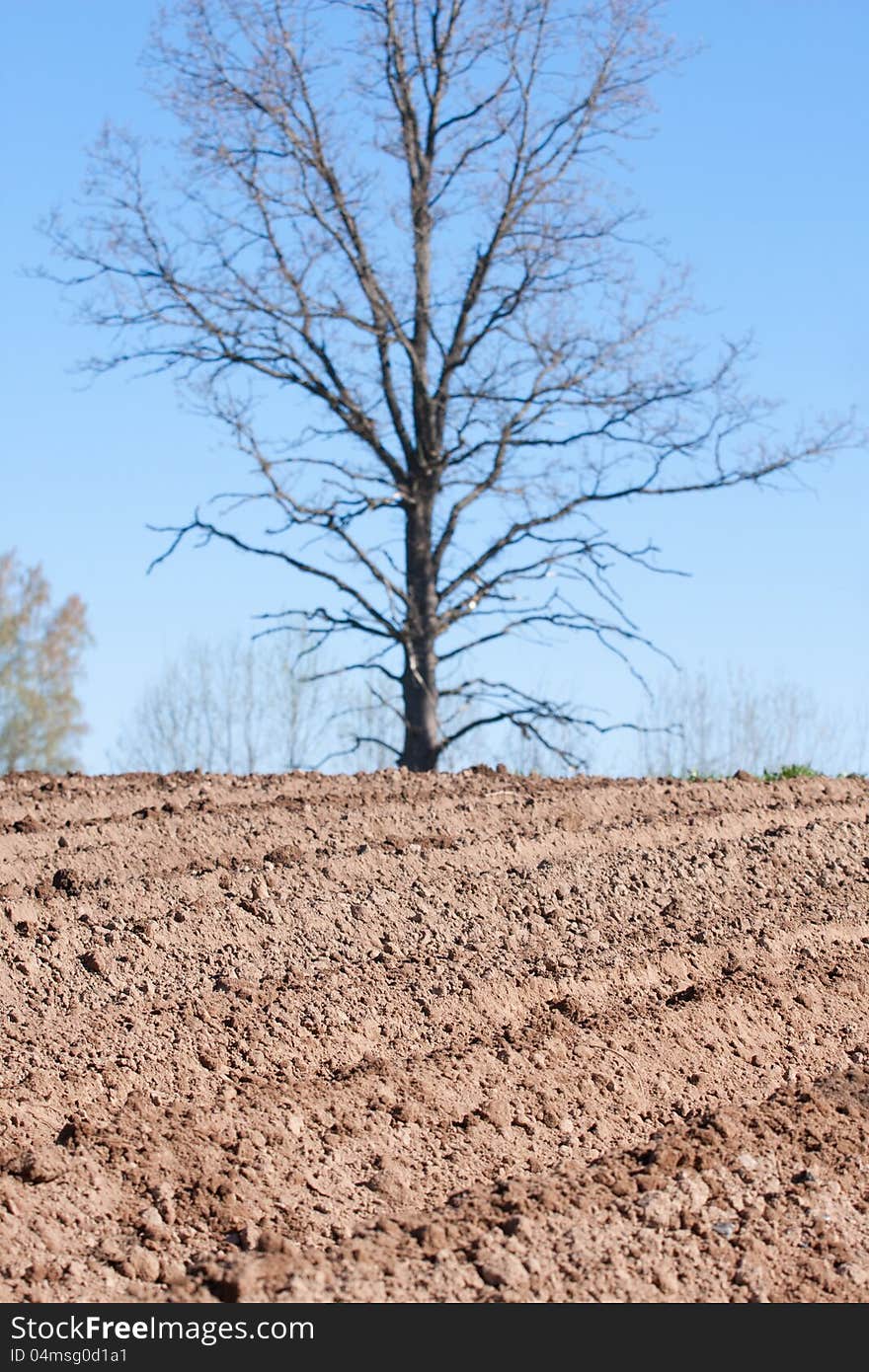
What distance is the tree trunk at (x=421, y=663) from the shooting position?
1143 cm

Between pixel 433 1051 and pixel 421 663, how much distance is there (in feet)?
21.8

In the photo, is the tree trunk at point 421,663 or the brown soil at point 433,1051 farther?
the tree trunk at point 421,663

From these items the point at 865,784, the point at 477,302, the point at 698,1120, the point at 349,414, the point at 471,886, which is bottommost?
the point at 698,1120

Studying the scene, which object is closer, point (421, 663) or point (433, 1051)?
point (433, 1051)

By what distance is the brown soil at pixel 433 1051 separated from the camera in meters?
3.93

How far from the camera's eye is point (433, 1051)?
5.02 m

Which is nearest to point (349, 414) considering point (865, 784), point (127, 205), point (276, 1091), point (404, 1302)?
point (127, 205)

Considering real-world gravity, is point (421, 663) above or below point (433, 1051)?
above

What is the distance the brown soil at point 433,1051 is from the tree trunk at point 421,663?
3.94m

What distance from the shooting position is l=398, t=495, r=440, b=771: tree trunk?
37.5ft

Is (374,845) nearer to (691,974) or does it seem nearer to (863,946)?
(691,974)

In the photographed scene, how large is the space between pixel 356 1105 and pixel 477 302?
28.1 feet

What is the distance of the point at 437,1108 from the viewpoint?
4.69m

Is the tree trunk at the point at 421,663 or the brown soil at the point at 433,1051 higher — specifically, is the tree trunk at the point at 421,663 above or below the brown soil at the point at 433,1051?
above
